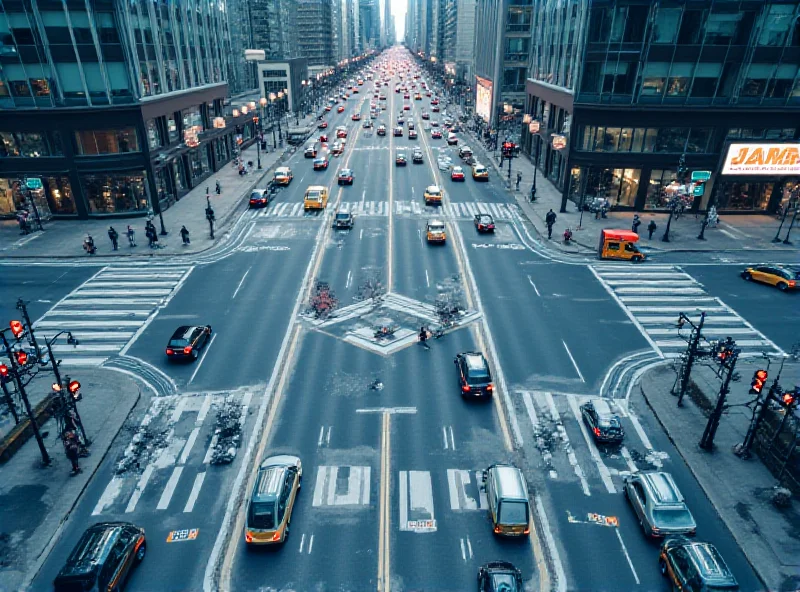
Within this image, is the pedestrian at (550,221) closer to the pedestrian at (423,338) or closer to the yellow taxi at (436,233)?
the yellow taxi at (436,233)

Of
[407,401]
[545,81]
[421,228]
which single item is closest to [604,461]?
[407,401]

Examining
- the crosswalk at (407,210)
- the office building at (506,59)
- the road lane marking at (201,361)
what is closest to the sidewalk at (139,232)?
the crosswalk at (407,210)

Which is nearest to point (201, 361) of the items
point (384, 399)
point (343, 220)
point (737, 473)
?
point (384, 399)

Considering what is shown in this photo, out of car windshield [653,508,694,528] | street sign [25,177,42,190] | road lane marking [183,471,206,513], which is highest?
street sign [25,177,42,190]

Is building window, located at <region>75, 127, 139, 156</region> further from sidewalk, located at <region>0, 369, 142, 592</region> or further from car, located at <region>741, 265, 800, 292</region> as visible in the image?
car, located at <region>741, 265, 800, 292</region>

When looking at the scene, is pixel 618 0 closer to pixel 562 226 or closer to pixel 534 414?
pixel 562 226

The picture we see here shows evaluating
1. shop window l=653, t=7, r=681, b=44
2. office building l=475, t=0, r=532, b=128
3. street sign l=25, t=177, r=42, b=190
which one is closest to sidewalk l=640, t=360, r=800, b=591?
shop window l=653, t=7, r=681, b=44
